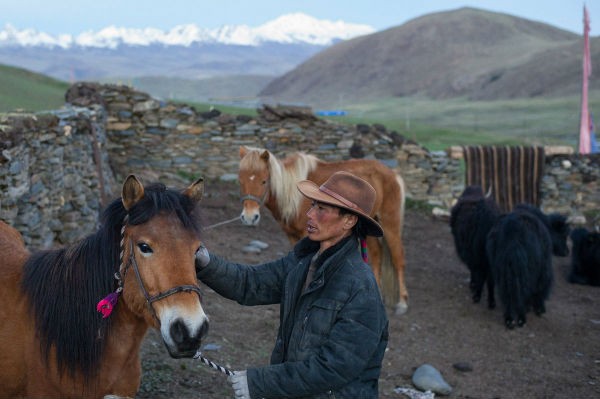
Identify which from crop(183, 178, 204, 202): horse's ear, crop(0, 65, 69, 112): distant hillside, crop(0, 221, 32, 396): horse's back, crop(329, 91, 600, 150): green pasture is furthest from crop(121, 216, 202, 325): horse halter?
crop(329, 91, 600, 150): green pasture

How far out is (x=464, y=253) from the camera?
852cm

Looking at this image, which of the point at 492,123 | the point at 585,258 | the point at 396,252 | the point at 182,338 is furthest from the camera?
the point at 492,123

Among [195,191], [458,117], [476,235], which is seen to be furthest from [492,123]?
[195,191]

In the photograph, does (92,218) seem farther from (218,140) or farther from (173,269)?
(173,269)

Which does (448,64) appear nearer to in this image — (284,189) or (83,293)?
(284,189)

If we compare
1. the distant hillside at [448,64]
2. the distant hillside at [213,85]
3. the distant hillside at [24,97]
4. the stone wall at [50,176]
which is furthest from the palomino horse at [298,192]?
the distant hillside at [213,85]

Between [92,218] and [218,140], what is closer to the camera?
[92,218]

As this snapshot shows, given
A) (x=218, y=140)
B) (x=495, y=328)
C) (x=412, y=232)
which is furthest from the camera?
(x=218, y=140)

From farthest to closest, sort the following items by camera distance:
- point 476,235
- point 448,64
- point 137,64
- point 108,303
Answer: point 137,64 → point 448,64 → point 476,235 → point 108,303

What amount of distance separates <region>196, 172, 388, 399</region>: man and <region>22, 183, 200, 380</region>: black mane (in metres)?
0.43

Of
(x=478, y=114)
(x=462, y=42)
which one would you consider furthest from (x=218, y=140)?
(x=462, y=42)

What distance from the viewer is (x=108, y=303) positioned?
285 centimetres

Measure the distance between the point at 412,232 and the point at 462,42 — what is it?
7804cm

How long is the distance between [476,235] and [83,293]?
248 inches
